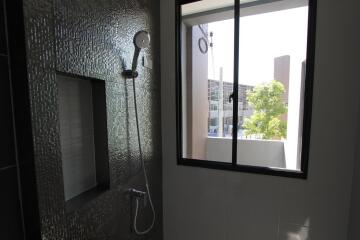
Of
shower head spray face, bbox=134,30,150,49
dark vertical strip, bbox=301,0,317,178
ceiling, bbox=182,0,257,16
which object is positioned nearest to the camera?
shower head spray face, bbox=134,30,150,49

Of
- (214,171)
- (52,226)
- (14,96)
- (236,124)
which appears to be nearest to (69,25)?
(14,96)

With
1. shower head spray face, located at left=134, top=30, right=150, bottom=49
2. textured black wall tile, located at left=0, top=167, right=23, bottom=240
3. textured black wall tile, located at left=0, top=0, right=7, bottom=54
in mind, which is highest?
shower head spray face, located at left=134, top=30, right=150, bottom=49

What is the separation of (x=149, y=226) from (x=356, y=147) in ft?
5.53

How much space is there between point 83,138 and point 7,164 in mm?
459

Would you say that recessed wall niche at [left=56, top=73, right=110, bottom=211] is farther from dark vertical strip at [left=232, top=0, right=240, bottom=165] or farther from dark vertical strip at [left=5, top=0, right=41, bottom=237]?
dark vertical strip at [left=232, top=0, right=240, bottom=165]

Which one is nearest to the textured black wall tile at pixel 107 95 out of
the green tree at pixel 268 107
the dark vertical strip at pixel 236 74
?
the dark vertical strip at pixel 236 74

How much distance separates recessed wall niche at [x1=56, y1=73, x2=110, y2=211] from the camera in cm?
110

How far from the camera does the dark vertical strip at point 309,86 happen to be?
4.70 feet

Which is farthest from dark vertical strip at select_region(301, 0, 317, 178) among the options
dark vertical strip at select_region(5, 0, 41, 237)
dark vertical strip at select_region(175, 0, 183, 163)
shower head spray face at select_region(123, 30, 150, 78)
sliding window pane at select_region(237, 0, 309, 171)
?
dark vertical strip at select_region(5, 0, 41, 237)

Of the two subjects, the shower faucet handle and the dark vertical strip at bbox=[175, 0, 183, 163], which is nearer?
the shower faucet handle

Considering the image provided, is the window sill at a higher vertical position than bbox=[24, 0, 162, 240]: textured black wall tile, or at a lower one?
lower

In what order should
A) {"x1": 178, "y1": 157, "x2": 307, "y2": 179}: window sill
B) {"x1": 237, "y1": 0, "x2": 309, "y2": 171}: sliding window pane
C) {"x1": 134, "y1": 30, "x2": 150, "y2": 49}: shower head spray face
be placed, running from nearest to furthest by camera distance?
{"x1": 134, "y1": 30, "x2": 150, "y2": 49}: shower head spray face → {"x1": 178, "y1": 157, "x2": 307, "y2": 179}: window sill → {"x1": 237, "y1": 0, "x2": 309, "y2": 171}: sliding window pane

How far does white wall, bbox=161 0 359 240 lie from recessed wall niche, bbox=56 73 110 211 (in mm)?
764

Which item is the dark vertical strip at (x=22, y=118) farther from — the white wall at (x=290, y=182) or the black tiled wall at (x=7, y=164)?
the white wall at (x=290, y=182)
